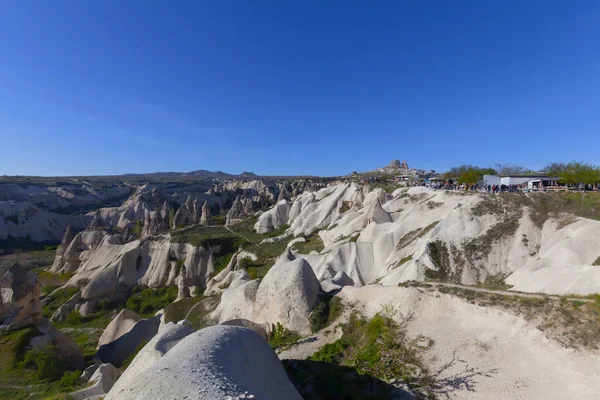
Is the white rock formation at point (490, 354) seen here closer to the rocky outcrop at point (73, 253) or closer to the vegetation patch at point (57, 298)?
the vegetation patch at point (57, 298)

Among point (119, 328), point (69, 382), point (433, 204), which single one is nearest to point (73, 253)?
point (119, 328)

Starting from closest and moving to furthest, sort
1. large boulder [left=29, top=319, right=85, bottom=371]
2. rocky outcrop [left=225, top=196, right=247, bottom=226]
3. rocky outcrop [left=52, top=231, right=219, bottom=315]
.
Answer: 1. large boulder [left=29, top=319, right=85, bottom=371]
2. rocky outcrop [left=52, top=231, right=219, bottom=315]
3. rocky outcrop [left=225, top=196, right=247, bottom=226]

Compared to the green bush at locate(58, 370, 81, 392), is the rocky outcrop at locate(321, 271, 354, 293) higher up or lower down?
higher up

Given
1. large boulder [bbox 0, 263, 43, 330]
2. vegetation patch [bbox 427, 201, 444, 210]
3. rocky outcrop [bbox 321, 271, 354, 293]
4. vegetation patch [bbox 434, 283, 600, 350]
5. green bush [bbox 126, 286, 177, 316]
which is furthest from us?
green bush [bbox 126, 286, 177, 316]

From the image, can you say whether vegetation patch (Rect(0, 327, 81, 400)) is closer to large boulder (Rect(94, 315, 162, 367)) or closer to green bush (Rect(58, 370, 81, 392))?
green bush (Rect(58, 370, 81, 392))

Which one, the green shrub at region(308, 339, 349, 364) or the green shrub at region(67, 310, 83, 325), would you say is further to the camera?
the green shrub at region(67, 310, 83, 325)


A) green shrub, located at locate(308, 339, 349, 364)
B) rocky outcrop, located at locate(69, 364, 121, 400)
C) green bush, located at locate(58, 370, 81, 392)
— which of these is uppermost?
Answer: green shrub, located at locate(308, 339, 349, 364)

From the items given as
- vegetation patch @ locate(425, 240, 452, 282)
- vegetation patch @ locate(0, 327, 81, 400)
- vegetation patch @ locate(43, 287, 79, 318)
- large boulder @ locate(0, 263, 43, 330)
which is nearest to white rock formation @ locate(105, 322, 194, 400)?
vegetation patch @ locate(0, 327, 81, 400)
